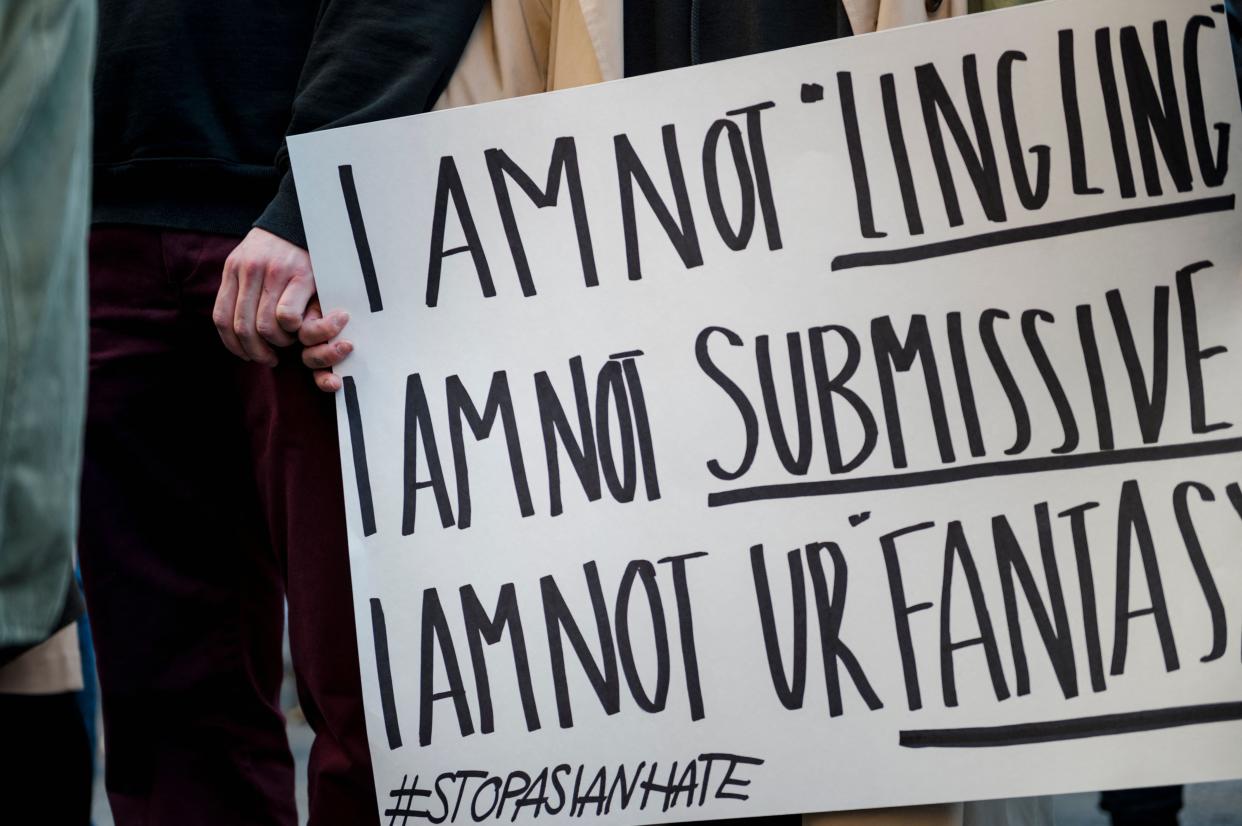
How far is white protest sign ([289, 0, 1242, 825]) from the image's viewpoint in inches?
45.4

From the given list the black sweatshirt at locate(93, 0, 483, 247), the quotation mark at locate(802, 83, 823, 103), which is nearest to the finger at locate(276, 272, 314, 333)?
the black sweatshirt at locate(93, 0, 483, 247)

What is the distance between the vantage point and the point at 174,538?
1.56 metres

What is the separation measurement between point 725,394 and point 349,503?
394 millimetres

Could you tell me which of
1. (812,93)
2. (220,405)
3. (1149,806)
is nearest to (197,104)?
(220,405)

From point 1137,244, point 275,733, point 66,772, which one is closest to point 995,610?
point 1137,244

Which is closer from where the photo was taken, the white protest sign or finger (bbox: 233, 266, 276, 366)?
the white protest sign

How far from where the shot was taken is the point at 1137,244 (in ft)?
3.79

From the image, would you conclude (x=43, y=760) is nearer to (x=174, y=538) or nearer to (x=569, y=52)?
(x=174, y=538)

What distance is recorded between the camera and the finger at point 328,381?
1266 mm

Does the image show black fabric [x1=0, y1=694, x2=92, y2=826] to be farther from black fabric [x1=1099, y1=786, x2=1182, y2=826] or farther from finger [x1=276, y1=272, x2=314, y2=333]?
black fabric [x1=1099, y1=786, x2=1182, y2=826]

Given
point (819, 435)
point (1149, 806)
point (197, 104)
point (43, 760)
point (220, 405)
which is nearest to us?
point (43, 760)

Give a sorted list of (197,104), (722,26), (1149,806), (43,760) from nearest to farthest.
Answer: (43,760) → (722,26) → (197,104) → (1149,806)

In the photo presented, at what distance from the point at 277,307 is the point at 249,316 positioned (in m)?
0.04

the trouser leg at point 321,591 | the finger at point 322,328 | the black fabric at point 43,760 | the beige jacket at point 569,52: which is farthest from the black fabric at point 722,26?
the black fabric at point 43,760
